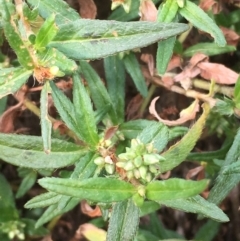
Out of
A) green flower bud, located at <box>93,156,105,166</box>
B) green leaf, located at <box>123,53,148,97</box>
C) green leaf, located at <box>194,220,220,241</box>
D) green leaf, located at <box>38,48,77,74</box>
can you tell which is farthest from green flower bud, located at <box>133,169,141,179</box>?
green leaf, located at <box>194,220,220,241</box>

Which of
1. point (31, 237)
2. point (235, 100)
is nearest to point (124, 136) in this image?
point (235, 100)

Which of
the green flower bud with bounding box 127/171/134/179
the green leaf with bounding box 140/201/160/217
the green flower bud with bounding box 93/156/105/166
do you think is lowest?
the green leaf with bounding box 140/201/160/217

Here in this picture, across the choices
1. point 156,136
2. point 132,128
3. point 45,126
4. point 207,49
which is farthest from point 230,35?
point 45,126

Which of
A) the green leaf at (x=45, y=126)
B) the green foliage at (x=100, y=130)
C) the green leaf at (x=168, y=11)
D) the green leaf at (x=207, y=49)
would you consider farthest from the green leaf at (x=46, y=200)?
the green leaf at (x=207, y=49)

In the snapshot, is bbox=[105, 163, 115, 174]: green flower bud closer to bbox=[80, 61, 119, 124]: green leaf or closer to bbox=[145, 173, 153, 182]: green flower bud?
bbox=[145, 173, 153, 182]: green flower bud

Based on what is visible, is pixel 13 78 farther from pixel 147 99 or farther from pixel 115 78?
pixel 147 99

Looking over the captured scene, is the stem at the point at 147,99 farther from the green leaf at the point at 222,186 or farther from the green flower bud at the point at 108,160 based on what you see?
the green flower bud at the point at 108,160
